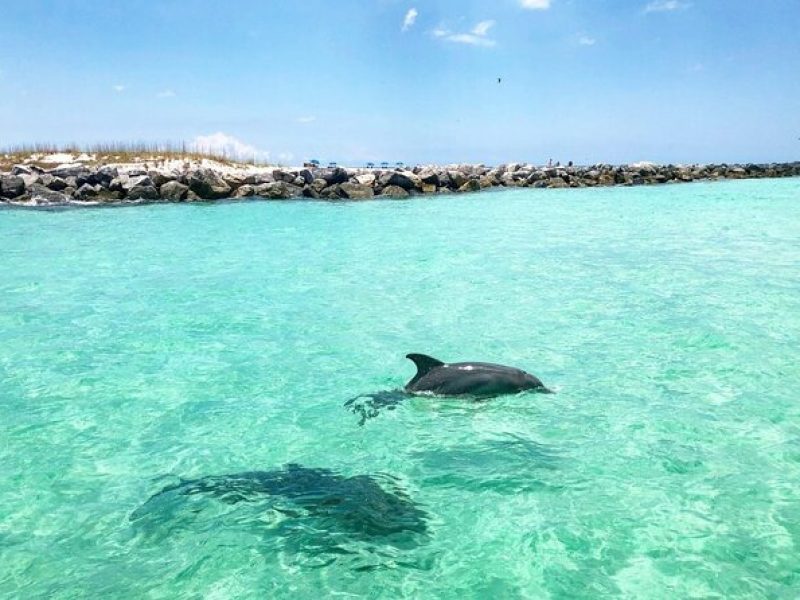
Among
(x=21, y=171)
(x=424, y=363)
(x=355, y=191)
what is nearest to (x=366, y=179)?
(x=355, y=191)

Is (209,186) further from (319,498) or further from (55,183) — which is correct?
(319,498)

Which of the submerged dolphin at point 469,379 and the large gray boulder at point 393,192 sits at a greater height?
the large gray boulder at point 393,192

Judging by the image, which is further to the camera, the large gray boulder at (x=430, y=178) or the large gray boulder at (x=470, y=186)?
the large gray boulder at (x=470, y=186)

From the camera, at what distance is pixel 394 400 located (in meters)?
6.78

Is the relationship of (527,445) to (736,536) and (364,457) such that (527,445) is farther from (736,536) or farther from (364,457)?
(736,536)

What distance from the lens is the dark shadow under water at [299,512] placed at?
4203 millimetres

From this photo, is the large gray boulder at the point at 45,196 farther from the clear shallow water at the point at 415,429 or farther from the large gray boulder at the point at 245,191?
the clear shallow water at the point at 415,429

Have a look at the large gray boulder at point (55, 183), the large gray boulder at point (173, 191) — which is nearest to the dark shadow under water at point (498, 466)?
the large gray boulder at point (173, 191)

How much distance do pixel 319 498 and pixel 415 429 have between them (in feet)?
5.08

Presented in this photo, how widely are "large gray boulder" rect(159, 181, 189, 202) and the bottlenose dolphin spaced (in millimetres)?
30448

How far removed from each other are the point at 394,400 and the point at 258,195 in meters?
30.2

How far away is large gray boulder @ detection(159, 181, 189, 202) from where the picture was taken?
33.1 meters

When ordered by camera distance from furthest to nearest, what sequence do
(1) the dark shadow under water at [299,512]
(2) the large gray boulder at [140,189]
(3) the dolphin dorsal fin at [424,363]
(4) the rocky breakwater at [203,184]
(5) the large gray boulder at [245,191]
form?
(5) the large gray boulder at [245,191], (2) the large gray boulder at [140,189], (4) the rocky breakwater at [203,184], (3) the dolphin dorsal fin at [424,363], (1) the dark shadow under water at [299,512]

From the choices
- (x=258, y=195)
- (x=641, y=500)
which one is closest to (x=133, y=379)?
(x=641, y=500)
